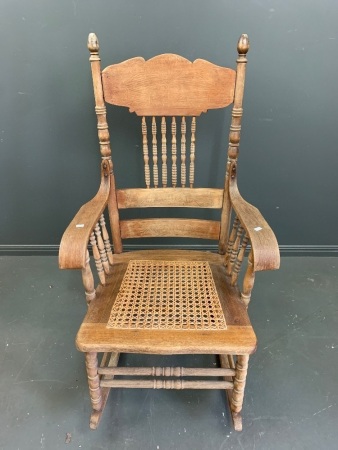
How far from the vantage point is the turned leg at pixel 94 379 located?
1152 mm

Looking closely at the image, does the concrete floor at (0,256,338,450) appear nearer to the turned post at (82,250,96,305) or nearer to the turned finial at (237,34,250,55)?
the turned post at (82,250,96,305)

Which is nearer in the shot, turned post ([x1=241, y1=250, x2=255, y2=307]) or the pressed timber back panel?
turned post ([x1=241, y1=250, x2=255, y2=307])

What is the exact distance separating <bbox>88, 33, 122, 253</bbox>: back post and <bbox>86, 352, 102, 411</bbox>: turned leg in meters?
0.53

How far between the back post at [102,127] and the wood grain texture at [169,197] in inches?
1.9

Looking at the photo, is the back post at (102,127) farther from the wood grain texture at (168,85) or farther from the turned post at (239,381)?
the turned post at (239,381)

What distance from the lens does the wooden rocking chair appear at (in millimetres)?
1057

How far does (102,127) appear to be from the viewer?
4.51 feet

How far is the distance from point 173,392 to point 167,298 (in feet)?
1.79

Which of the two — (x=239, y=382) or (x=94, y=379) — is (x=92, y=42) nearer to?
(x=94, y=379)

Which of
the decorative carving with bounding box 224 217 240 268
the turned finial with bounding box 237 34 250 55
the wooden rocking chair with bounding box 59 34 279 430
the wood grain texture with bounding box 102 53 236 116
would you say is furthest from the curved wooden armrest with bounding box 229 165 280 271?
the turned finial with bounding box 237 34 250 55

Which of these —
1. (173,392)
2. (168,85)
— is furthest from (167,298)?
(168,85)

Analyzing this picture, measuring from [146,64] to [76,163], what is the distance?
36.8 inches

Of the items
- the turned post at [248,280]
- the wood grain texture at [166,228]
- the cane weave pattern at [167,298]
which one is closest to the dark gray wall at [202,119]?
the wood grain texture at [166,228]

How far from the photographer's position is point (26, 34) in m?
1.74
